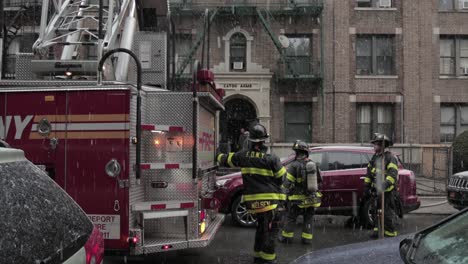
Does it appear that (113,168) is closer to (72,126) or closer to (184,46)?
(72,126)

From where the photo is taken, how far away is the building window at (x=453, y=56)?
2298cm

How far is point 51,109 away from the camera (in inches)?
210

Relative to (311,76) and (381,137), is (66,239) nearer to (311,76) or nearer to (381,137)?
(381,137)

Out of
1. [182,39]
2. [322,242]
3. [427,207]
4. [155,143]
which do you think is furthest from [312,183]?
[182,39]

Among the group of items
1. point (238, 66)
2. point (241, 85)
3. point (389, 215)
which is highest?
point (238, 66)

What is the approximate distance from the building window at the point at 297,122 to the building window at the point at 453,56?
6.38 meters

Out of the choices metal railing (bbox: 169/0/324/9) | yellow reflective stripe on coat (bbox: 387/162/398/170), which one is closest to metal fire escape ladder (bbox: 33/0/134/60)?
yellow reflective stripe on coat (bbox: 387/162/398/170)

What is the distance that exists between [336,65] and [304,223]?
1495cm

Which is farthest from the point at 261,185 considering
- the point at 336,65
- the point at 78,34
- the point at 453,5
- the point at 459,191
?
the point at 453,5

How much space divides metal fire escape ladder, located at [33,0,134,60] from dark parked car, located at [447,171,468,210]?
7.59 m

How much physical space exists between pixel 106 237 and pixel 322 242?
4477 millimetres

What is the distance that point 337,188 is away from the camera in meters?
9.80

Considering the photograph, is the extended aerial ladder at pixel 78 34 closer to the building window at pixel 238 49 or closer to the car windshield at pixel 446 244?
the car windshield at pixel 446 244

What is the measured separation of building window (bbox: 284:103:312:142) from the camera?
22484mm
